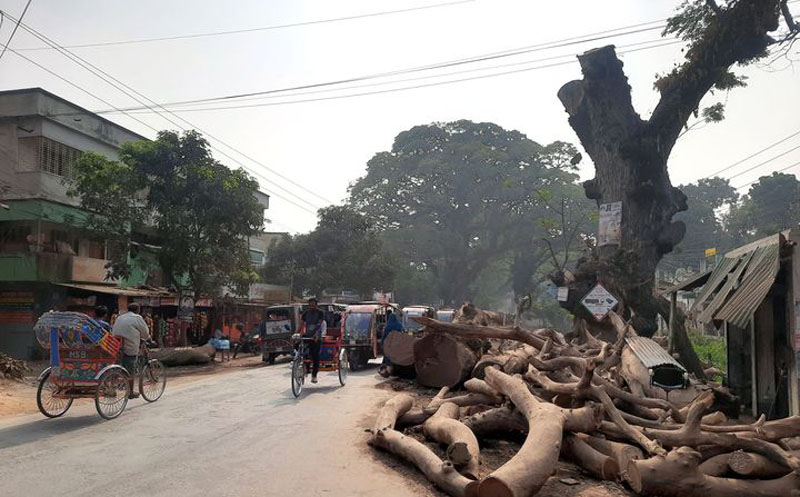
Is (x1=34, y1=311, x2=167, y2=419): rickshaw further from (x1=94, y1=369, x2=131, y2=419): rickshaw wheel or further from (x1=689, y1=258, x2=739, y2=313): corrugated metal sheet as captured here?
(x1=689, y1=258, x2=739, y2=313): corrugated metal sheet

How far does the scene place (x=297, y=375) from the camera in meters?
12.3

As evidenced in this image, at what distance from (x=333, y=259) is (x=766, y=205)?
38.9 m

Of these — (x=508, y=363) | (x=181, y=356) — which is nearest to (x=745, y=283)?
(x=508, y=363)

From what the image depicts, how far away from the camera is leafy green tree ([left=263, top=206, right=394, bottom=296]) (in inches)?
1686

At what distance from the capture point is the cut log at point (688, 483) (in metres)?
5.96

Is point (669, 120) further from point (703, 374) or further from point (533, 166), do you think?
point (533, 166)

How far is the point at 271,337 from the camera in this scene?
76.8 ft

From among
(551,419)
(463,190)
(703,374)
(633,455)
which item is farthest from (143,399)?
(463,190)

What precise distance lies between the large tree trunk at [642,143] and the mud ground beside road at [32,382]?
38.0 feet

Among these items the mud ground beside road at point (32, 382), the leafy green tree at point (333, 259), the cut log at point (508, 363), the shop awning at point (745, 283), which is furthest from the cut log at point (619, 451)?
the leafy green tree at point (333, 259)

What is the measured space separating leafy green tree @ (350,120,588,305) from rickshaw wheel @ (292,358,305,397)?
46.8 metres

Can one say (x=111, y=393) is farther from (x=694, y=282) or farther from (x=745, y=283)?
(x=694, y=282)

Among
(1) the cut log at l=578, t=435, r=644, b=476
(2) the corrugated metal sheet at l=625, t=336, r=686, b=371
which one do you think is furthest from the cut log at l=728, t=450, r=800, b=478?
(2) the corrugated metal sheet at l=625, t=336, r=686, b=371

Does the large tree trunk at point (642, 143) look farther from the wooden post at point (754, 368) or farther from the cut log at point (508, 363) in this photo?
the cut log at point (508, 363)
